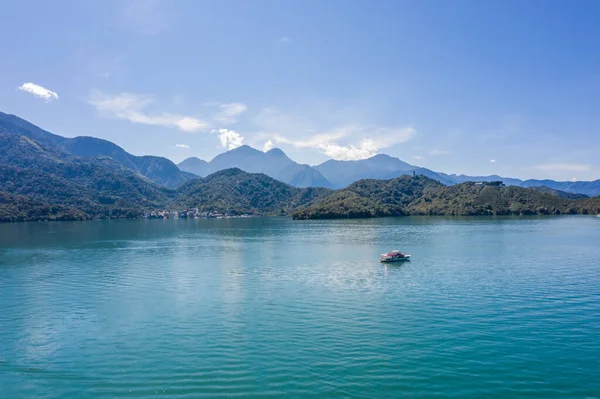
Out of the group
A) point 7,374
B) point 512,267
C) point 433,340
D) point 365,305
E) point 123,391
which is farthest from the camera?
point 512,267

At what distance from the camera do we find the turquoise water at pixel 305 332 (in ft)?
71.4

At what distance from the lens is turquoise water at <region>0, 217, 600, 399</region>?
21.8 m

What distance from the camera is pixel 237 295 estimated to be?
42.9 m

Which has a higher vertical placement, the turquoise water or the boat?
the boat

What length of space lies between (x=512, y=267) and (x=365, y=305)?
104ft

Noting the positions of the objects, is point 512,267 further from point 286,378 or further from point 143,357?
point 143,357

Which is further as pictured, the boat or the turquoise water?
the boat

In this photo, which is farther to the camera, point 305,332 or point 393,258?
point 393,258

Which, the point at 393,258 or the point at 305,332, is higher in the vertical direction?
the point at 393,258

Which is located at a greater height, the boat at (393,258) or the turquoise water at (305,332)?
the boat at (393,258)

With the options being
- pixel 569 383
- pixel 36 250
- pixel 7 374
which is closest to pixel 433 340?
pixel 569 383

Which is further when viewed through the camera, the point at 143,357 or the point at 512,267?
the point at 512,267

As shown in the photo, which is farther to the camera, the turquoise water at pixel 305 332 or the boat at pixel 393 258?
the boat at pixel 393 258

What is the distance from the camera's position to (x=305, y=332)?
29875mm
